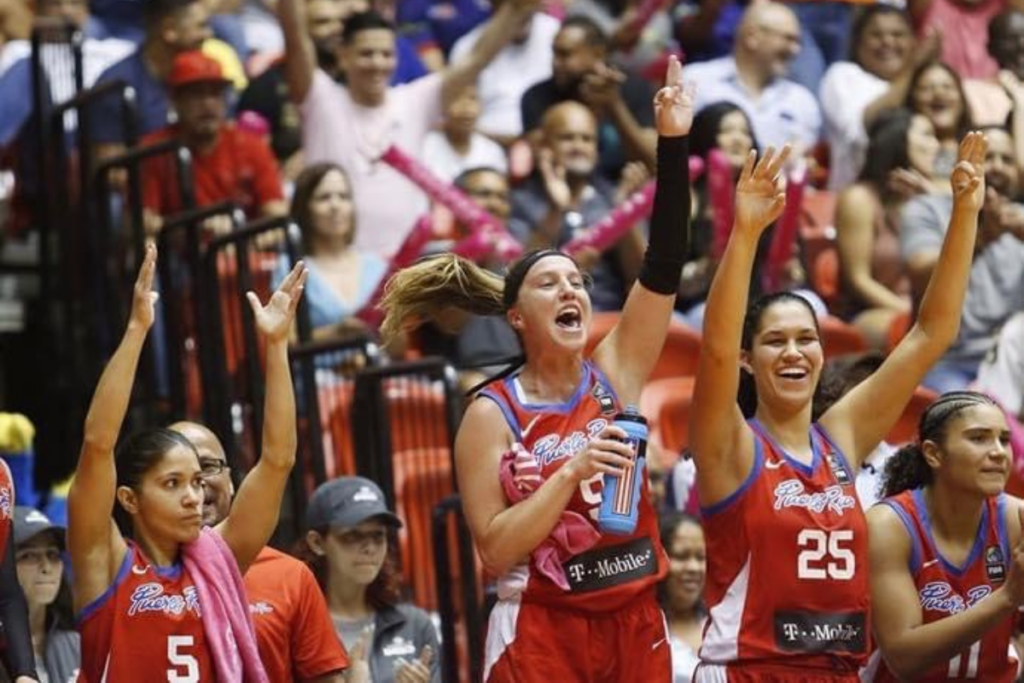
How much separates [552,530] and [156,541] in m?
1.11

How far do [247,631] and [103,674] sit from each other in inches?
16.2

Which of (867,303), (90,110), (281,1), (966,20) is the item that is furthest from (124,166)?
(966,20)

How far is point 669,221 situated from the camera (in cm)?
694

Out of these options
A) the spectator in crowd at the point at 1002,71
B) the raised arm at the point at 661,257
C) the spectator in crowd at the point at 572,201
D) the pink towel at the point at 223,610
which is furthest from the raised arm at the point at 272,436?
the spectator in crowd at the point at 1002,71

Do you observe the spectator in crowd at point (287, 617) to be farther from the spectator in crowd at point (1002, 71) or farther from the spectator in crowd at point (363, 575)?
the spectator in crowd at point (1002, 71)

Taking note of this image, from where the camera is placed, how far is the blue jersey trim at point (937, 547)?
751 centimetres

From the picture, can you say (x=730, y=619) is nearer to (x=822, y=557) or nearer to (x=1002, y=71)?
(x=822, y=557)

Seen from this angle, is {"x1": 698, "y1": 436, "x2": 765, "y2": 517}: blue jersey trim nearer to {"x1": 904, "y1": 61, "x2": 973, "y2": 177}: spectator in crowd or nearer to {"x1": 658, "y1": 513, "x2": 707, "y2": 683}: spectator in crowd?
{"x1": 658, "y1": 513, "x2": 707, "y2": 683}: spectator in crowd

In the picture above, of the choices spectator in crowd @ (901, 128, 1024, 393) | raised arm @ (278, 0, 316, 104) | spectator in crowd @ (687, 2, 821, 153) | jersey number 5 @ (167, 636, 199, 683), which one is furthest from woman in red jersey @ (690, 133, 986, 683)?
spectator in crowd @ (687, 2, 821, 153)

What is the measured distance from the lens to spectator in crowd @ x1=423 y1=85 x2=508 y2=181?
1273 centimetres

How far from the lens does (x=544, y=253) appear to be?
275 inches

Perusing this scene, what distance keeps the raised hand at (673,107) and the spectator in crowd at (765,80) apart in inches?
244

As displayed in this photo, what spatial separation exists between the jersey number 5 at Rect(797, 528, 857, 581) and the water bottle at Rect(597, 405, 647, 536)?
26.4 inches

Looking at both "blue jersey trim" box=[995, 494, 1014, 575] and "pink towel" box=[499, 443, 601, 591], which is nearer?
"pink towel" box=[499, 443, 601, 591]
